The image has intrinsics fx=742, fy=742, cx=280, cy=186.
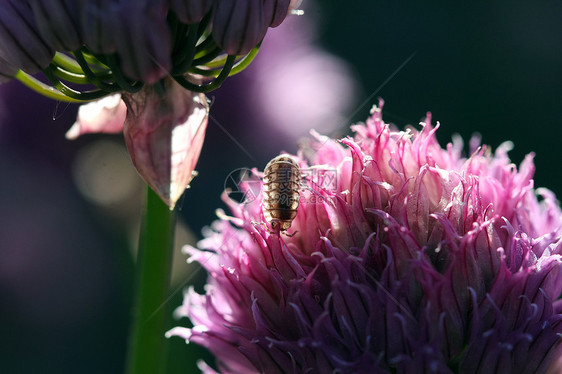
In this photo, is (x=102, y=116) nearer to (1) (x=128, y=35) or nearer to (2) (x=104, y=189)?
(1) (x=128, y=35)

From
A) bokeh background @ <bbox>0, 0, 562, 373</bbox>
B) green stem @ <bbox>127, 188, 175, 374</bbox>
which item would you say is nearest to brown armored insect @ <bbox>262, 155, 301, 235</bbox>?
green stem @ <bbox>127, 188, 175, 374</bbox>

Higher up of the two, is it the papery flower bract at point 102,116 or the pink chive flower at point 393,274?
the pink chive flower at point 393,274

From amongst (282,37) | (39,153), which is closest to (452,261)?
(282,37)

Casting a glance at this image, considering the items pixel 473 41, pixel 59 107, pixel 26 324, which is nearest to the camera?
pixel 59 107

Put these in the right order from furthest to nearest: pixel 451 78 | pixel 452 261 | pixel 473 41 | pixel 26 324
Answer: pixel 473 41 < pixel 451 78 < pixel 26 324 < pixel 452 261

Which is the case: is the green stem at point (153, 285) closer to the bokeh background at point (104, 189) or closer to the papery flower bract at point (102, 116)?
the papery flower bract at point (102, 116)

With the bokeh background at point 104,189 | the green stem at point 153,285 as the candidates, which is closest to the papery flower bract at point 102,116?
the green stem at point 153,285

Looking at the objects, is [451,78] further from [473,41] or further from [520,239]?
[520,239]
